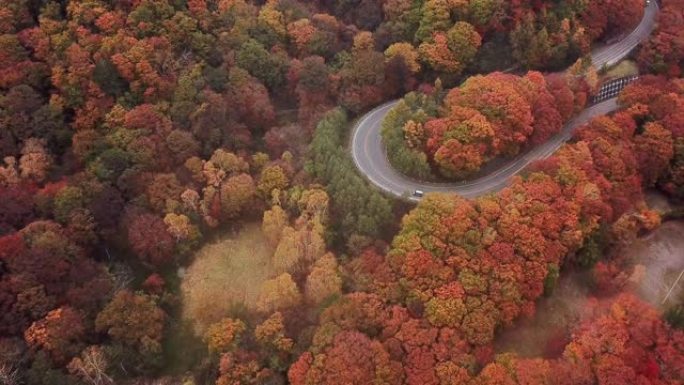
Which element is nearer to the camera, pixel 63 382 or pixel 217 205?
pixel 63 382

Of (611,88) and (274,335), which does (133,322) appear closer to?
(274,335)

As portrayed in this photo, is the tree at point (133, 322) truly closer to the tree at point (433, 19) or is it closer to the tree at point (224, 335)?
the tree at point (224, 335)

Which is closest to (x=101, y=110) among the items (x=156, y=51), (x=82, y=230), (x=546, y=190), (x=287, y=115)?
(x=156, y=51)

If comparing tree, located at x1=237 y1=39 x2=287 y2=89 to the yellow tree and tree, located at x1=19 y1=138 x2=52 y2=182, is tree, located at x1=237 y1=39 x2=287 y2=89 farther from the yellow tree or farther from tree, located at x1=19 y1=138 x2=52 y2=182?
tree, located at x1=19 y1=138 x2=52 y2=182

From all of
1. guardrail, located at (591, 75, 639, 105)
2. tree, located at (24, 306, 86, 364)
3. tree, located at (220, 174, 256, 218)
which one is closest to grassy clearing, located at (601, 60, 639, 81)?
guardrail, located at (591, 75, 639, 105)

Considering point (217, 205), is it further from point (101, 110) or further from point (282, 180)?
point (101, 110)

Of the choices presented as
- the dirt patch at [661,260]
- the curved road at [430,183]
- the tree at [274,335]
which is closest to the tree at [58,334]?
the tree at [274,335]
